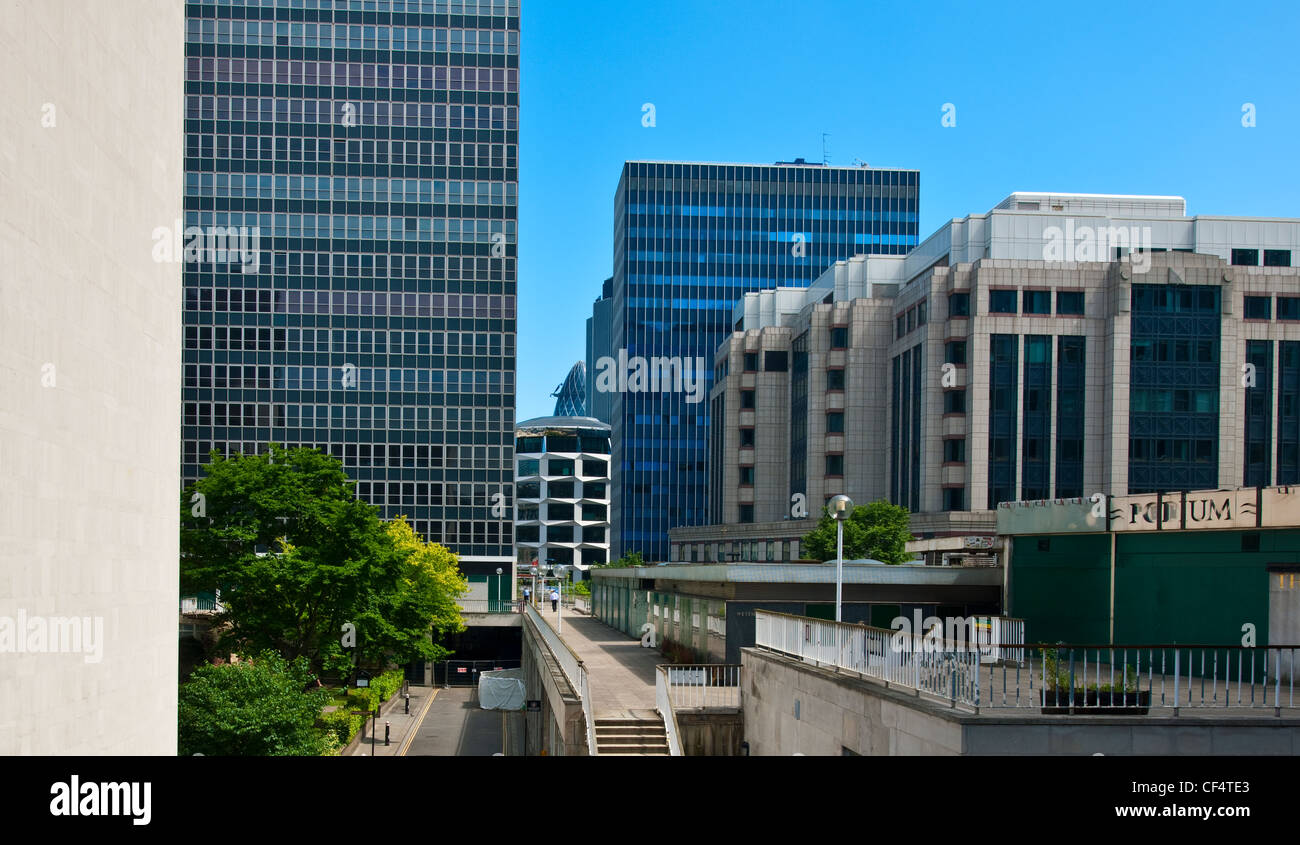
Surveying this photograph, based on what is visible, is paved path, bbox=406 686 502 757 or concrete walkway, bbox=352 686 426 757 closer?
concrete walkway, bbox=352 686 426 757

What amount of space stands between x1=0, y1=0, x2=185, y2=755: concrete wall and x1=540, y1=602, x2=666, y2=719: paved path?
8.85 m

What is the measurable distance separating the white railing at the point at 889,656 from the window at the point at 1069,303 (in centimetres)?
5878

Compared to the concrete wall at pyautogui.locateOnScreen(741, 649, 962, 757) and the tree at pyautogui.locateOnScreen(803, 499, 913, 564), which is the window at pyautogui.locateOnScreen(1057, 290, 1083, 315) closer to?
the tree at pyautogui.locateOnScreen(803, 499, 913, 564)

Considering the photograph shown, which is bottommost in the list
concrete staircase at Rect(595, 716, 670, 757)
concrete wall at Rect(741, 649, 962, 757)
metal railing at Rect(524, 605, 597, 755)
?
concrete staircase at Rect(595, 716, 670, 757)

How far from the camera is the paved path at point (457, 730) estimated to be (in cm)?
4828

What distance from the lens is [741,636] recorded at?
26.4m

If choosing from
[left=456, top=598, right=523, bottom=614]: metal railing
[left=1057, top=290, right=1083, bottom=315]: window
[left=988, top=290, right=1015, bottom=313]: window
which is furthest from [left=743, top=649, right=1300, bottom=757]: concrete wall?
A: [left=456, top=598, right=523, bottom=614]: metal railing

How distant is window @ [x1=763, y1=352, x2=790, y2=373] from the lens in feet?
326

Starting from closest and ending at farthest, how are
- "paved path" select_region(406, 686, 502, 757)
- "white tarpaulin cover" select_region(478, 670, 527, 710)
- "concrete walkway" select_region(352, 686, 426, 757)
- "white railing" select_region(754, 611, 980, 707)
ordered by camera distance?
"white railing" select_region(754, 611, 980, 707) < "concrete walkway" select_region(352, 686, 426, 757) < "paved path" select_region(406, 686, 502, 757) < "white tarpaulin cover" select_region(478, 670, 527, 710)

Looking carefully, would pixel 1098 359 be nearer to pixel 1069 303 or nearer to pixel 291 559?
pixel 1069 303

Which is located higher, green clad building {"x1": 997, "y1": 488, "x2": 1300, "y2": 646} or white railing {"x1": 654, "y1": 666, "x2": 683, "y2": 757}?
green clad building {"x1": 997, "y1": 488, "x2": 1300, "y2": 646}

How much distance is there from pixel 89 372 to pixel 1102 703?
15619 millimetres
